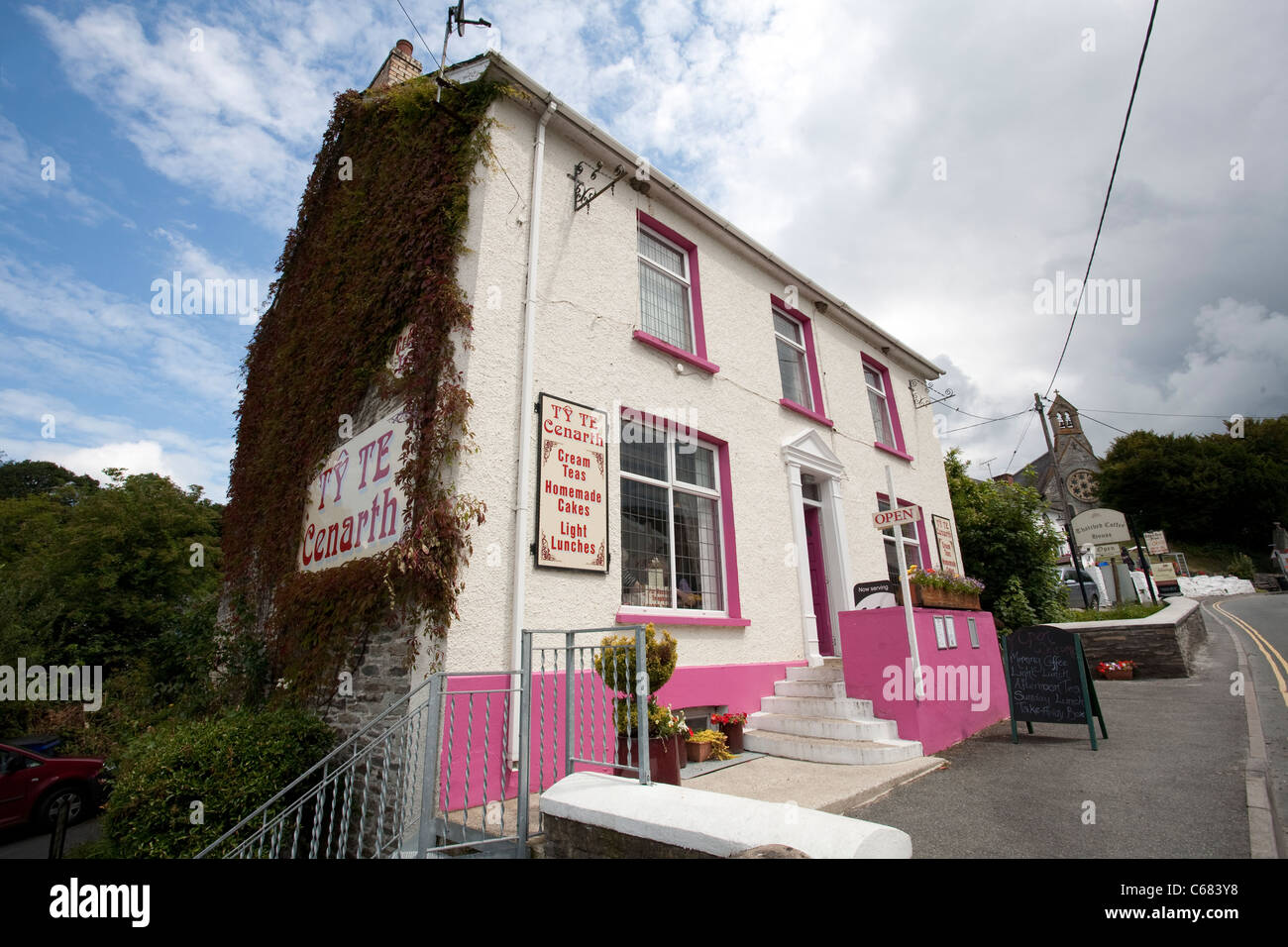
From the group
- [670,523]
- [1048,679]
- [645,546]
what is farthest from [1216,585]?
[645,546]

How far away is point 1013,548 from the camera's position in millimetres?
14844

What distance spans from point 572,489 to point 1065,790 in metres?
5.22

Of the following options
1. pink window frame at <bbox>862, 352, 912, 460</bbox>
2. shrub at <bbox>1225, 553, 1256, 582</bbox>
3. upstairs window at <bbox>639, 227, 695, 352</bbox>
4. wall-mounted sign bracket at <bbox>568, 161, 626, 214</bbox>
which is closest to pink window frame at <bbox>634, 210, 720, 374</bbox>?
upstairs window at <bbox>639, 227, 695, 352</bbox>

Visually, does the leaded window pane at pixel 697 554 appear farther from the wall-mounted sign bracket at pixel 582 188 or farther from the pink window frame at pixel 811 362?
the wall-mounted sign bracket at pixel 582 188

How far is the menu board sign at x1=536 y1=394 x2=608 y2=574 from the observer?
621cm

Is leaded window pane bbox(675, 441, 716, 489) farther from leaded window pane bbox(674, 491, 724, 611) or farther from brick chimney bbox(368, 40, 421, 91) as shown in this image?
brick chimney bbox(368, 40, 421, 91)

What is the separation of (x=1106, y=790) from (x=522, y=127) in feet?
29.4

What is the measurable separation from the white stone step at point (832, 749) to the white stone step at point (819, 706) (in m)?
0.43

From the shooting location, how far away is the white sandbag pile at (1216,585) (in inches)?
1548

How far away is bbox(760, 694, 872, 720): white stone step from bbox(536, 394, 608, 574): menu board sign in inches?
120

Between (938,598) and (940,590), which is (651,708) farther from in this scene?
(940,590)
